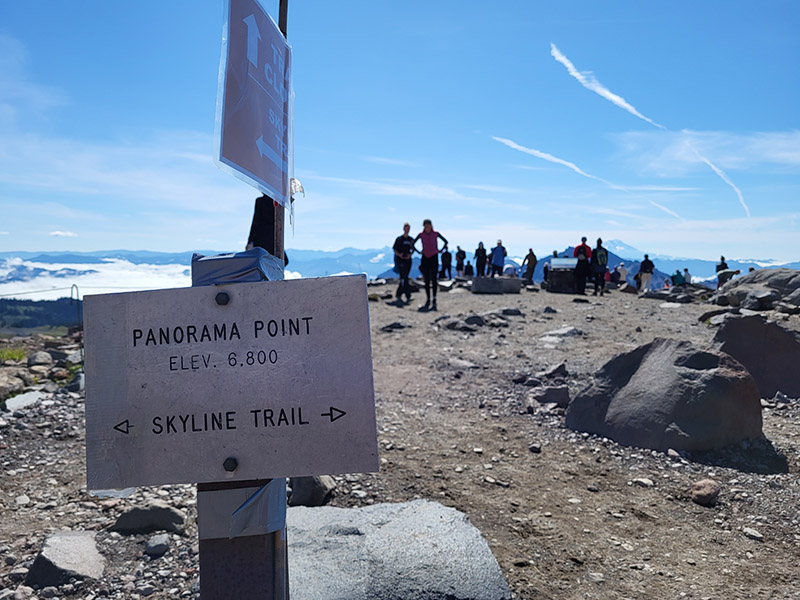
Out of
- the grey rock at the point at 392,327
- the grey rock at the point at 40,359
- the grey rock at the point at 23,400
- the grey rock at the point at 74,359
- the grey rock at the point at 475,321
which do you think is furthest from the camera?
the grey rock at the point at 392,327

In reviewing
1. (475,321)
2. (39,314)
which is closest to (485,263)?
(475,321)

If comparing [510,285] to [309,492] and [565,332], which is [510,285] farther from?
[309,492]

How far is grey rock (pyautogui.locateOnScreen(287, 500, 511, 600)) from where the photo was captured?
9.03 feet

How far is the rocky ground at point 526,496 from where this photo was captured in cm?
319

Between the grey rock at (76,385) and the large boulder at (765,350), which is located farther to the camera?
the grey rock at (76,385)

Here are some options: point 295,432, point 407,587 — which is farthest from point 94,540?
point 295,432

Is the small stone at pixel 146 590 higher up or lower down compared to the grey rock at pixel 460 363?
lower down

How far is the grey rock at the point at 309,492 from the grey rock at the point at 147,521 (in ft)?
2.51

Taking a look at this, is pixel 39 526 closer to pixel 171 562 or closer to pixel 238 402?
pixel 171 562

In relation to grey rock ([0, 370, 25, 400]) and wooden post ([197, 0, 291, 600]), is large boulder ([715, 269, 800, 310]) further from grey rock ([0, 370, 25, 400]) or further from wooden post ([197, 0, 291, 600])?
grey rock ([0, 370, 25, 400])

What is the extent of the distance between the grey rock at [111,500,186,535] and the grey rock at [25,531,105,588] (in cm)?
24

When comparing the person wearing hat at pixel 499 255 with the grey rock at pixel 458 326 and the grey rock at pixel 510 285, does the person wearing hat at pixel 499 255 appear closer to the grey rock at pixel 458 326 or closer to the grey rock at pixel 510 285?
the grey rock at pixel 510 285

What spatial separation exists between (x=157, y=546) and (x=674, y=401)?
13.9 ft

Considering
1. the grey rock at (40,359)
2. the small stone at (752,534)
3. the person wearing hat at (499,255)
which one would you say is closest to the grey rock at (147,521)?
the small stone at (752,534)
